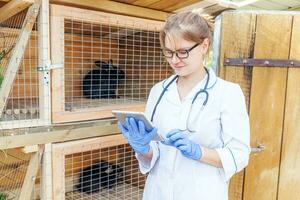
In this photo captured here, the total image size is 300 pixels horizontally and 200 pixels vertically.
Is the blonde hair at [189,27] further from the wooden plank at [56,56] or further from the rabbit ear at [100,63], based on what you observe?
the rabbit ear at [100,63]

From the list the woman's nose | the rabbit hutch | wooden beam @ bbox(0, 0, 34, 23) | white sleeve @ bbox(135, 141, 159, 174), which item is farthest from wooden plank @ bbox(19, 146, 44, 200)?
the woman's nose

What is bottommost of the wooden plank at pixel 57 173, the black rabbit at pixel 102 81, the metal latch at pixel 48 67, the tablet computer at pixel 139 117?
the wooden plank at pixel 57 173

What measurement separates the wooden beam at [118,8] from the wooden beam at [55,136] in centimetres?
54

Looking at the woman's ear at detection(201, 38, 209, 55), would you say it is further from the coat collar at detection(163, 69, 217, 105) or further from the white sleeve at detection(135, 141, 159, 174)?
the white sleeve at detection(135, 141, 159, 174)

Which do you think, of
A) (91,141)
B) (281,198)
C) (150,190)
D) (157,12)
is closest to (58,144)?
(91,141)

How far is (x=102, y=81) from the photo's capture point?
5.64 ft

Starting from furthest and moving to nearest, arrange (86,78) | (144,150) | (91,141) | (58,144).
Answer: (86,78) → (91,141) → (58,144) → (144,150)

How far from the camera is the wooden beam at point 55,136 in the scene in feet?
3.82

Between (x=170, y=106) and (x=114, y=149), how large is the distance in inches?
39.1

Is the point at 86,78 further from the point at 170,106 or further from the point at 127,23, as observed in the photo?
the point at 170,106

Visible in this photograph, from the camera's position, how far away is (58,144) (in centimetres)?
129

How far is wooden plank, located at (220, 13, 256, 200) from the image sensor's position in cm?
129

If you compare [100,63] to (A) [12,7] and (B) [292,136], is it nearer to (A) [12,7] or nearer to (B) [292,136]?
(A) [12,7]

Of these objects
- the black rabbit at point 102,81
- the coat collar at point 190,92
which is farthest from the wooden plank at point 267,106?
the black rabbit at point 102,81
